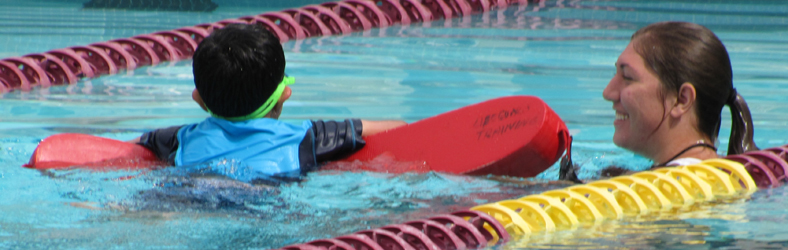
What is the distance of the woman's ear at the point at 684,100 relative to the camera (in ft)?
9.95

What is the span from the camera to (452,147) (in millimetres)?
3475

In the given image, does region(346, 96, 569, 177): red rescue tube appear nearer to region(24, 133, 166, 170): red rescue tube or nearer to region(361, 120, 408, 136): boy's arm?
region(361, 120, 408, 136): boy's arm

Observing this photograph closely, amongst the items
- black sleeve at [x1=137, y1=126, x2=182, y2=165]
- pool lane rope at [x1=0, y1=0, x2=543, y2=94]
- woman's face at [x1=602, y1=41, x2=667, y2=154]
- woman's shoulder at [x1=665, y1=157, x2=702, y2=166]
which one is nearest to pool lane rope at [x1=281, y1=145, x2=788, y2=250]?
woman's shoulder at [x1=665, y1=157, x2=702, y2=166]

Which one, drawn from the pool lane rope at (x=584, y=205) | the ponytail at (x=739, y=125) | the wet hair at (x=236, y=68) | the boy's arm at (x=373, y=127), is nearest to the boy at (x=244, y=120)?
the wet hair at (x=236, y=68)

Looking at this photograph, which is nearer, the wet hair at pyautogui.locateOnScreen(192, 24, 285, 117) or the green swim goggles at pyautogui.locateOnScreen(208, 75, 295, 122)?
the wet hair at pyautogui.locateOnScreen(192, 24, 285, 117)

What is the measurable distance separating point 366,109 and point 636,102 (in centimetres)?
223

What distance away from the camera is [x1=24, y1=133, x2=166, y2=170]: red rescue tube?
3.45m

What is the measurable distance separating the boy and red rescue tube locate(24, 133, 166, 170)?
7.2 inches

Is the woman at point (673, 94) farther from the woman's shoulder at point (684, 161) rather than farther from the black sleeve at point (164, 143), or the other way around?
the black sleeve at point (164, 143)

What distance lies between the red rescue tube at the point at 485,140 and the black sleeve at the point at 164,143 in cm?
68

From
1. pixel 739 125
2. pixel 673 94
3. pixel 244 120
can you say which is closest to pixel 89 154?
pixel 244 120

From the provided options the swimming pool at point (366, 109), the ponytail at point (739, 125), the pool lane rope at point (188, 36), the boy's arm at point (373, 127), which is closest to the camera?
the swimming pool at point (366, 109)

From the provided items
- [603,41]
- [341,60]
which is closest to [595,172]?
[341,60]

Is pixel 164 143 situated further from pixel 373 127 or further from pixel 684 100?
pixel 684 100
